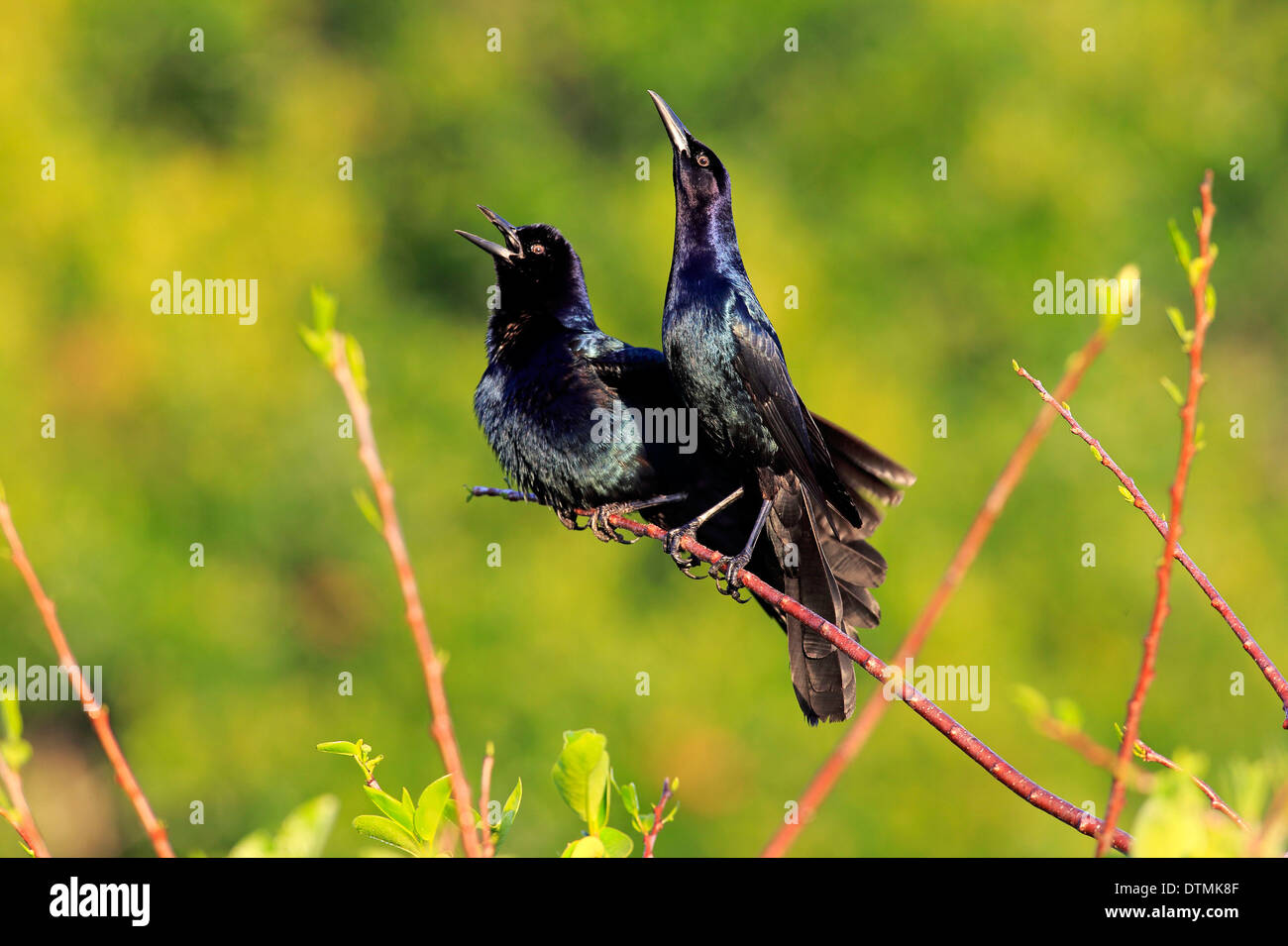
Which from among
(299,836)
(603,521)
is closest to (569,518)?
(603,521)

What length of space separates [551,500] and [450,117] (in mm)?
10511

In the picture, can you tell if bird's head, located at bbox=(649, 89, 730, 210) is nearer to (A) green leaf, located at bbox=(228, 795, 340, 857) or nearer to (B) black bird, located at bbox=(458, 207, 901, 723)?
(B) black bird, located at bbox=(458, 207, 901, 723)

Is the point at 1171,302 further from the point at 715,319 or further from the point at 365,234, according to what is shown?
the point at 715,319

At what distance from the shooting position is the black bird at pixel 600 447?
348 cm

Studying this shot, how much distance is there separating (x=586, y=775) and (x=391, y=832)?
0.24m

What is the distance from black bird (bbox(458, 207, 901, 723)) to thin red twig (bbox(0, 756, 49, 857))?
2.30m

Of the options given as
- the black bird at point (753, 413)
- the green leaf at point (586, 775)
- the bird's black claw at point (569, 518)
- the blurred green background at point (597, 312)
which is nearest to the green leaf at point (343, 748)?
the green leaf at point (586, 775)

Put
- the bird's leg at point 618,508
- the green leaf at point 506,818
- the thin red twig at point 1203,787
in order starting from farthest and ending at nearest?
the bird's leg at point 618,508 → the green leaf at point 506,818 → the thin red twig at point 1203,787

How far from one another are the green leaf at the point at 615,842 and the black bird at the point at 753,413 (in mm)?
1518

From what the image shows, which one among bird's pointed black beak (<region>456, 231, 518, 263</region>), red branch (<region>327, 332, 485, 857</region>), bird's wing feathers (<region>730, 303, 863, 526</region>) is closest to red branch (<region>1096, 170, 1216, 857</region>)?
red branch (<region>327, 332, 485, 857</region>)

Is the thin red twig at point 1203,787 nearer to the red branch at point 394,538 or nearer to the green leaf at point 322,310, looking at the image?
the red branch at point 394,538

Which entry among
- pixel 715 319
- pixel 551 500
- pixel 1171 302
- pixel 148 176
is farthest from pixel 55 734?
pixel 1171 302

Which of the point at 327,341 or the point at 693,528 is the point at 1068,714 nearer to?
the point at 327,341

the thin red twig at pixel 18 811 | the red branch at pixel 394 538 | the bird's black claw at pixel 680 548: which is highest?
the bird's black claw at pixel 680 548
